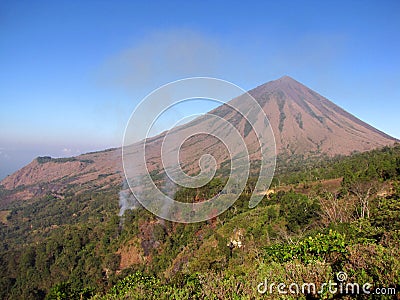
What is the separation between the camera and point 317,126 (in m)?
98.1

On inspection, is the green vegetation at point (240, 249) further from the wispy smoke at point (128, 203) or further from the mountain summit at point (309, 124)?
the mountain summit at point (309, 124)

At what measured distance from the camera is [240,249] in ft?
63.5

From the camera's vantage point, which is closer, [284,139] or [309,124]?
[284,139]

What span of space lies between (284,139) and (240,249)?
7951cm

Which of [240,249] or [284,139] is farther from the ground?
[284,139]

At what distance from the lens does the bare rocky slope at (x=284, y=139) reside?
285 ft

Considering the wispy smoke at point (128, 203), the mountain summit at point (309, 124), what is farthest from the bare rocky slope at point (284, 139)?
the wispy smoke at point (128, 203)

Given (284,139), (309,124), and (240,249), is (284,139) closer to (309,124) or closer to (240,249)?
Result: (309,124)

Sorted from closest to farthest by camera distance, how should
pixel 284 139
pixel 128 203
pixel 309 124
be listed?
1. pixel 128 203
2. pixel 284 139
3. pixel 309 124

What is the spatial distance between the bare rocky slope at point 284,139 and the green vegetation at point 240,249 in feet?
144

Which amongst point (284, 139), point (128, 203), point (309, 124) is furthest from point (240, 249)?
point (309, 124)

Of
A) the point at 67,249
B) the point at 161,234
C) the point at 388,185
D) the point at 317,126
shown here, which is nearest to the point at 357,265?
the point at 388,185

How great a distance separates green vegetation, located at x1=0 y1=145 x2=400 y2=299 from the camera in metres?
4.59

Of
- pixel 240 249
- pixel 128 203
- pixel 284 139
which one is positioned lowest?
pixel 128 203
